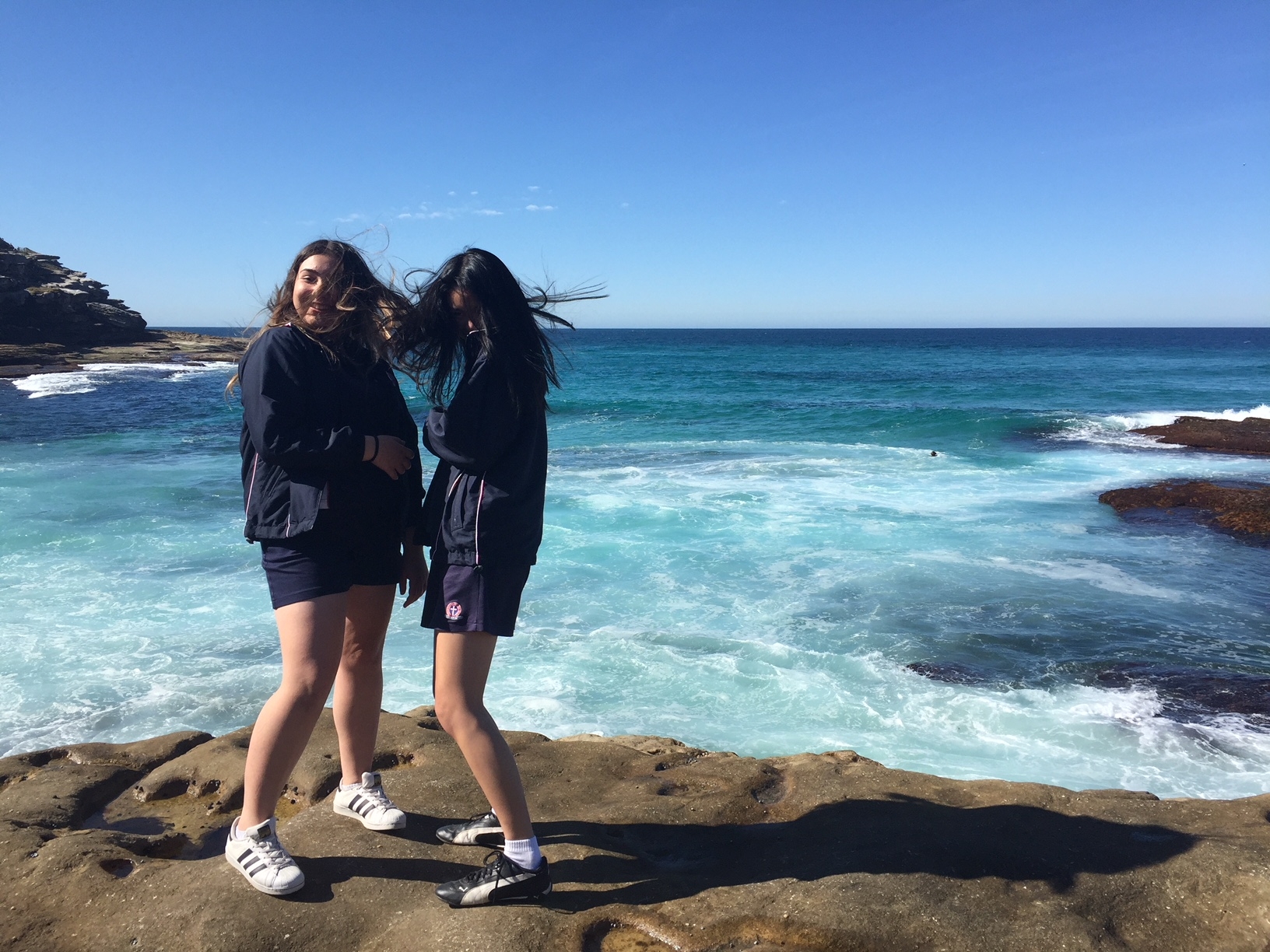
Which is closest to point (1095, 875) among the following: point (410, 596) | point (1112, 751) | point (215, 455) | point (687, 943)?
point (687, 943)

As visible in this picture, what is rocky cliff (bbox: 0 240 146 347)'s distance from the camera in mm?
42844

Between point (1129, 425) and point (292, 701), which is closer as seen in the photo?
point (292, 701)

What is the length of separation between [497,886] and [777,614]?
5405mm

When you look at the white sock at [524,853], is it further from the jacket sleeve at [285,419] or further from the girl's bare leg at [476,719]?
the jacket sleeve at [285,419]

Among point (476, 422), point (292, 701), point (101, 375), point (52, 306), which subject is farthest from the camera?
point (52, 306)

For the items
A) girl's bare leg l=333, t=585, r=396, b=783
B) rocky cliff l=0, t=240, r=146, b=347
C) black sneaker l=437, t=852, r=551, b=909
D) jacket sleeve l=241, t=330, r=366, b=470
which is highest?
rocky cliff l=0, t=240, r=146, b=347

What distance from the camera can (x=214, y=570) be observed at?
887 cm

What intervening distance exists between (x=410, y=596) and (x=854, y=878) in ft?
5.86

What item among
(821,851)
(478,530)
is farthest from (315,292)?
(821,851)

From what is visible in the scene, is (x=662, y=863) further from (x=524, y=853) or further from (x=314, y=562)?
(x=314, y=562)

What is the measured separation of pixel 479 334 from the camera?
2672mm

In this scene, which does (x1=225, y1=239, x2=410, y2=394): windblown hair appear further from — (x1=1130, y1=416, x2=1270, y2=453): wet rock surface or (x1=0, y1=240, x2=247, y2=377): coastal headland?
(x1=0, y1=240, x2=247, y2=377): coastal headland

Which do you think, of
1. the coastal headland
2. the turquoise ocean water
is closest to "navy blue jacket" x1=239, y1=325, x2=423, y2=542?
the turquoise ocean water

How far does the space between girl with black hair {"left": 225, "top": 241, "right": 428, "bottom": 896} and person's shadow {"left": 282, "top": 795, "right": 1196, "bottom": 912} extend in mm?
407
